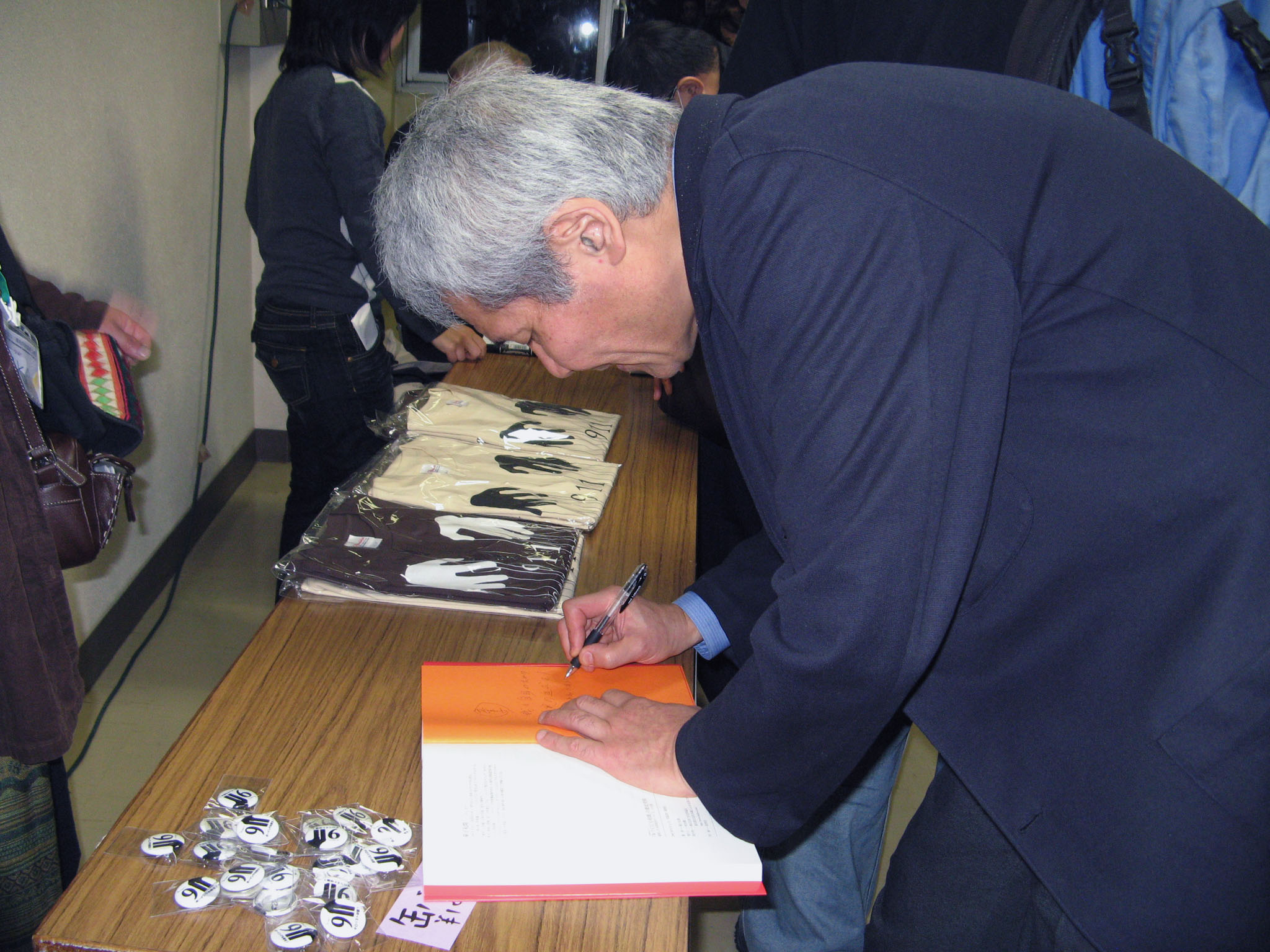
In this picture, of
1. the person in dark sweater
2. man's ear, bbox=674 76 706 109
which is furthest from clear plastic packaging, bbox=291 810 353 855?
man's ear, bbox=674 76 706 109

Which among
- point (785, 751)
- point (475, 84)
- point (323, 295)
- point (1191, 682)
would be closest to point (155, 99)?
point (323, 295)

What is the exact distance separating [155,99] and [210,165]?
0.53m

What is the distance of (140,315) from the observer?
1805 mm

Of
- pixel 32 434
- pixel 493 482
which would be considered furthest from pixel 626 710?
pixel 32 434

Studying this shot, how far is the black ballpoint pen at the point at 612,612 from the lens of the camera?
1.11 metres

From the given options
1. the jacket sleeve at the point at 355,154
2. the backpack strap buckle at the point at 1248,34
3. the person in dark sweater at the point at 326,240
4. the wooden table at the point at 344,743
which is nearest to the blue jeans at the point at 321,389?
the person in dark sweater at the point at 326,240

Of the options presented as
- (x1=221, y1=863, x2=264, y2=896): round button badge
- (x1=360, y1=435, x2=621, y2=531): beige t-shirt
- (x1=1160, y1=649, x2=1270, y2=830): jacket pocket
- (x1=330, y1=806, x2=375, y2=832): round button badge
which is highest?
(x1=1160, y1=649, x2=1270, y2=830): jacket pocket

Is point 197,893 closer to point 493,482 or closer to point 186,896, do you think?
point 186,896

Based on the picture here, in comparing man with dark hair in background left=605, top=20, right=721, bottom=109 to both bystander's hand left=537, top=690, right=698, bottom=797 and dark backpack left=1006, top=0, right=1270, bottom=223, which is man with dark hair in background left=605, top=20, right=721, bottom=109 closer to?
dark backpack left=1006, top=0, right=1270, bottom=223

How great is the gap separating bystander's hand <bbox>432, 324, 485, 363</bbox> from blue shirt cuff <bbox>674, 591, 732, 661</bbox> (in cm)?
121

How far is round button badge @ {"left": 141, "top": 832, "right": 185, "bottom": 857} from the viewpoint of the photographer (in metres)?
0.79

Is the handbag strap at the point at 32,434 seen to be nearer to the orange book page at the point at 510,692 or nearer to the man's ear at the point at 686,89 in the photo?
the orange book page at the point at 510,692

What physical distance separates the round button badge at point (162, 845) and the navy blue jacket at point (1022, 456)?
0.46 m

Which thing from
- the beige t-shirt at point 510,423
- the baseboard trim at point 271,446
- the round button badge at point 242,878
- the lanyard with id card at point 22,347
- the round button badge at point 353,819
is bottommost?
the baseboard trim at point 271,446
